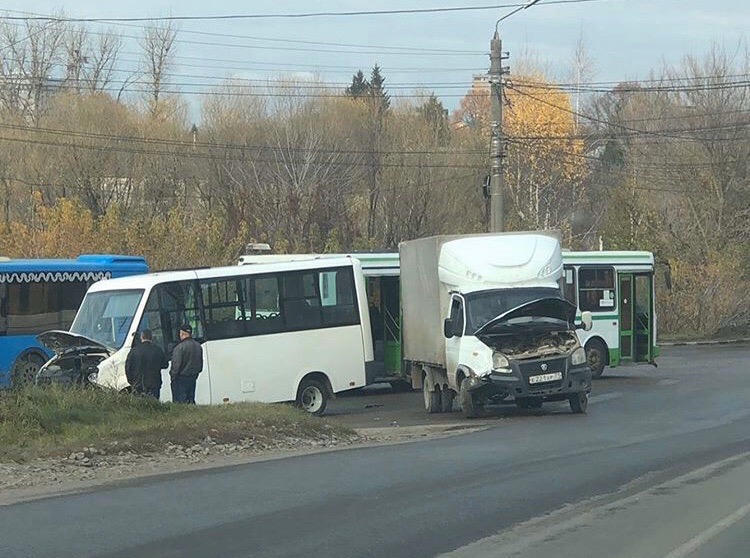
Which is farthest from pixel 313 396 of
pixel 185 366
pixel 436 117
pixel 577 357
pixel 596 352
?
pixel 436 117

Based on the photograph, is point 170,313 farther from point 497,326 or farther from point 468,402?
point 497,326

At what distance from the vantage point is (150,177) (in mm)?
49375

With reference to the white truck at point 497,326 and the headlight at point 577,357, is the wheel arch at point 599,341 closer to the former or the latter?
the white truck at point 497,326

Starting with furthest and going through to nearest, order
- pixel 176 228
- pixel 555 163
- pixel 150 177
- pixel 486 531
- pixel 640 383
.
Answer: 1. pixel 555 163
2. pixel 150 177
3. pixel 176 228
4. pixel 640 383
5. pixel 486 531

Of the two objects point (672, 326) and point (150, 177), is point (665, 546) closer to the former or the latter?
point (672, 326)

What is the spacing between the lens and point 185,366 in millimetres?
19172

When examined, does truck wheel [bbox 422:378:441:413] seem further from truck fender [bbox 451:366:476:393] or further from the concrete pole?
the concrete pole

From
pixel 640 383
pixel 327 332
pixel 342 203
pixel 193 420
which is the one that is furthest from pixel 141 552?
pixel 342 203

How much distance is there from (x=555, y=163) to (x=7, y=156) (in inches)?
1187

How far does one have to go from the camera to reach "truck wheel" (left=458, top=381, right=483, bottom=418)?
20.2 meters

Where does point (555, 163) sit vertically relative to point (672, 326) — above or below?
above

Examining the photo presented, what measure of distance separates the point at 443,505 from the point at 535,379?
9.08 meters

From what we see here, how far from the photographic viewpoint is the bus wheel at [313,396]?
21703mm

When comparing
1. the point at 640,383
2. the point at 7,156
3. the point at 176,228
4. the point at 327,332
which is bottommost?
the point at 640,383
